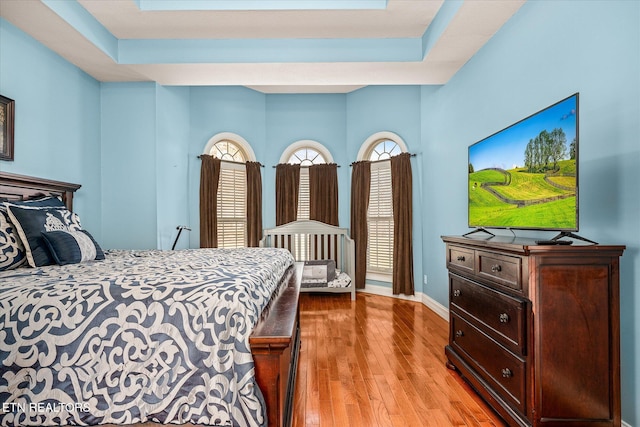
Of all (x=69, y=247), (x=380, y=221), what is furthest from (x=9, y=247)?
(x=380, y=221)

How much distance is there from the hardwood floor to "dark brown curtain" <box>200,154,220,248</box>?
180cm

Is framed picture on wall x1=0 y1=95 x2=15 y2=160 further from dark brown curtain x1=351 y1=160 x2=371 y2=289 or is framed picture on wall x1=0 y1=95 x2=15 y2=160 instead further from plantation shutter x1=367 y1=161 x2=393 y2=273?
plantation shutter x1=367 y1=161 x2=393 y2=273

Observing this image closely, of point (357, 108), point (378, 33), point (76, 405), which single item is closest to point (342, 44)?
point (378, 33)

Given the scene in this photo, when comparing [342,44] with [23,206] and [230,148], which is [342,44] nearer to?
[230,148]

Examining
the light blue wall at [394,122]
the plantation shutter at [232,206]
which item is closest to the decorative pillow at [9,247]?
the plantation shutter at [232,206]

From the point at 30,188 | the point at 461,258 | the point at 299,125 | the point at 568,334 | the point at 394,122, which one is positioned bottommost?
the point at 568,334

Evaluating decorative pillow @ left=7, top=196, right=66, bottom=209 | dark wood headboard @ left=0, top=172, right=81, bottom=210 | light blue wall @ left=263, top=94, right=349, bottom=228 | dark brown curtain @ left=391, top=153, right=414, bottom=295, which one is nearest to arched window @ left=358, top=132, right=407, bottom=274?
dark brown curtain @ left=391, top=153, right=414, bottom=295

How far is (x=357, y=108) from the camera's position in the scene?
205 inches

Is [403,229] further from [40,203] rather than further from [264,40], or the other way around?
[40,203]

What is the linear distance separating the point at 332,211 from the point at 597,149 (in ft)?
12.0

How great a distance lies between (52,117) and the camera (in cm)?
298

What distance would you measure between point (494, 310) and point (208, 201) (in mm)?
3818

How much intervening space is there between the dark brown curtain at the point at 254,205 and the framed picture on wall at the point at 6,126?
9.25 ft

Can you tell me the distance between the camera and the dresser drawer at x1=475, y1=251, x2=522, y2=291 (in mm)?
1653
